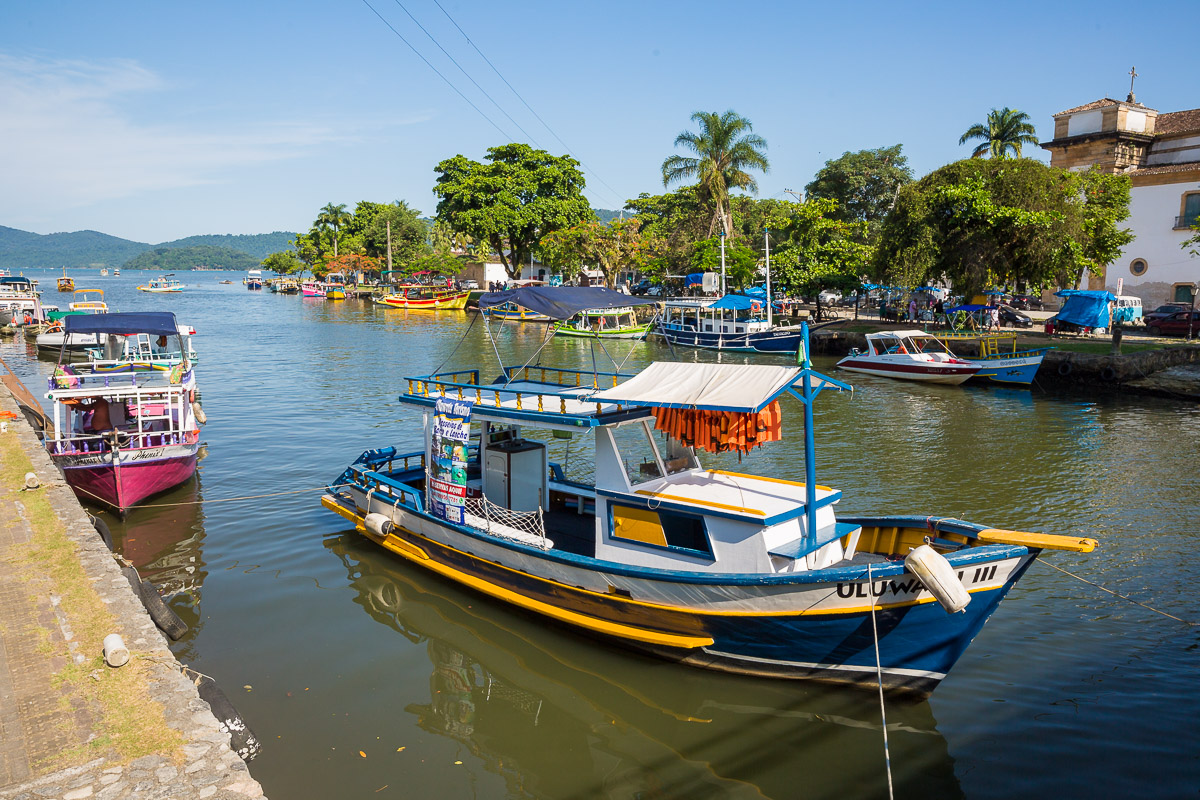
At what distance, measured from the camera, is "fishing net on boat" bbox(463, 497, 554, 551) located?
10109 mm

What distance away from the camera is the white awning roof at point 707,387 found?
8234 mm

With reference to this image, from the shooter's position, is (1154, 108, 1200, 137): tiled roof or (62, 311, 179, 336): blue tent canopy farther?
(1154, 108, 1200, 137): tiled roof

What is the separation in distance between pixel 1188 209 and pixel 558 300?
4380cm

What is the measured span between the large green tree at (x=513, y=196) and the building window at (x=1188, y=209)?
4626 centimetres

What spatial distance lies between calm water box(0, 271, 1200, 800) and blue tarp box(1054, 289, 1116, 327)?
19355mm

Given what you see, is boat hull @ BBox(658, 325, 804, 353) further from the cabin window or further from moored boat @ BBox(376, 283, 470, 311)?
moored boat @ BBox(376, 283, 470, 311)

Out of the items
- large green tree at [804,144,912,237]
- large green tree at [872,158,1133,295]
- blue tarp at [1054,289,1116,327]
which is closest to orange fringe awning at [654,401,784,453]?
large green tree at [872,158,1133,295]

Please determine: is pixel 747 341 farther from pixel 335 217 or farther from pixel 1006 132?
pixel 335 217

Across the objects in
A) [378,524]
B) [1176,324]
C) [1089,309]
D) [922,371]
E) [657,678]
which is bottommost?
[657,678]

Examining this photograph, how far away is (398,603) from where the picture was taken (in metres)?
11.1


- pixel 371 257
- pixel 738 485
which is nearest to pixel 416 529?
pixel 738 485

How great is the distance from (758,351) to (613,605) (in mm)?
32078

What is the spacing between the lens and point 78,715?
6.01 meters

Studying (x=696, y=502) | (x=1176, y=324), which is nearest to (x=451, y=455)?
(x=696, y=502)
